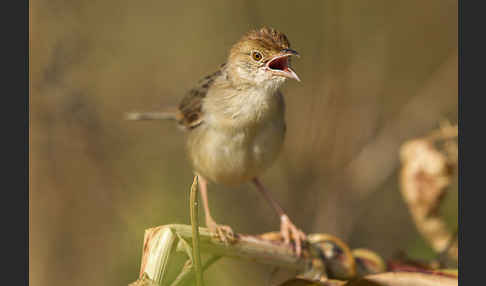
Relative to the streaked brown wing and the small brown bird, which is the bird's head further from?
the streaked brown wing

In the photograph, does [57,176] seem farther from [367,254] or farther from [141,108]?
[367,254]

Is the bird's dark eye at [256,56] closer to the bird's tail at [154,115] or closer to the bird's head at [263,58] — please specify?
the bird's head at [263,58]

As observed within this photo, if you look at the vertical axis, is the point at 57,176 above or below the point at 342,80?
below

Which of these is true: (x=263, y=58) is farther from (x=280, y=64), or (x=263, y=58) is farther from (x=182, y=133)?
(x=182, y=133)

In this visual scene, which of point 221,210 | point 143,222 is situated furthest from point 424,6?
point 143,222

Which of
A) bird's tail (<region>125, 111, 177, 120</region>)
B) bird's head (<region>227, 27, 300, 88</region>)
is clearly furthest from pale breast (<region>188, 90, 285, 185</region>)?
bird's tail (<region>125, 111, 177, 120</region>)

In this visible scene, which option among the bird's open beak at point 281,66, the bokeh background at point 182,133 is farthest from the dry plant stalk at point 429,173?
the bird's open beak at point 281,66

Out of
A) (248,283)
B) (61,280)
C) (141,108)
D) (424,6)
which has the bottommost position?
(61,280)
